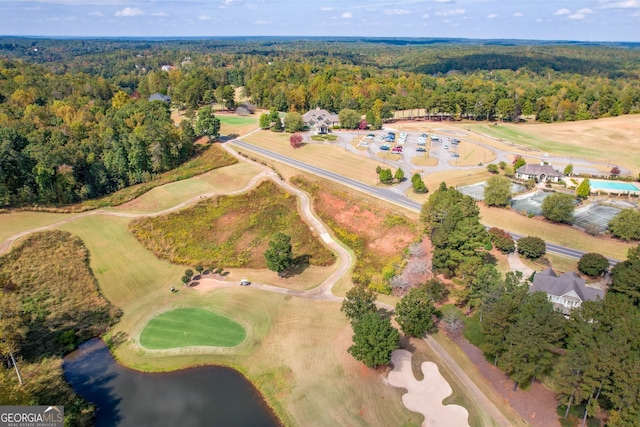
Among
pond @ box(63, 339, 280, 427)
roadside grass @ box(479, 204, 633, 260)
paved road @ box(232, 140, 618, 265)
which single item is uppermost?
paved road @ box(232, 140, 618, 265)

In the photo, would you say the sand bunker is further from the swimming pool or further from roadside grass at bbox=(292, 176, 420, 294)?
the swimming pool

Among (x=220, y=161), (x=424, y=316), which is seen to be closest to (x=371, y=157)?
(x=220, y=161)

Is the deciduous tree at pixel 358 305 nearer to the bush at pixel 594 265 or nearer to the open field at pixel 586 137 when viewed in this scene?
the bush at pixel 594 265

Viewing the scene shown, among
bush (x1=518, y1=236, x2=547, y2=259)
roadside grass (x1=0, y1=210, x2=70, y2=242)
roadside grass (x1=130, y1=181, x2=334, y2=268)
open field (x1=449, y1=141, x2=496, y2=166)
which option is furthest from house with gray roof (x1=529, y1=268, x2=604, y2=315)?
roadside grass (x1=0, y1=210, x2=70, y2=242)

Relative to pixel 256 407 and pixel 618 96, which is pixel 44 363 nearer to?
pixel 256 407

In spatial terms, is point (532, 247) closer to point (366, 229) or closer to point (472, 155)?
point (366, 229)

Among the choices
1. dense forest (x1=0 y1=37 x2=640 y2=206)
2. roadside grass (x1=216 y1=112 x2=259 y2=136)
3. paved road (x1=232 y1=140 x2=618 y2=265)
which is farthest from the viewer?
roadside grass (x1=216 y1=112 x2=259 y2=136)
